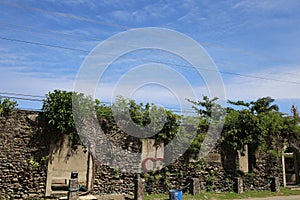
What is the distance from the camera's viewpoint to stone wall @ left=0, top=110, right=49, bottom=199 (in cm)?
1038

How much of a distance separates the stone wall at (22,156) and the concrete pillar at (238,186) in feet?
26.8

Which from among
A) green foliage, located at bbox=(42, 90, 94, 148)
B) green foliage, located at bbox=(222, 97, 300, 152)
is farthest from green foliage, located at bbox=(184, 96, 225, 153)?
green foliage, located at bbox=(42, 90, 94, 148)

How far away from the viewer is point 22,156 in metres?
10.6

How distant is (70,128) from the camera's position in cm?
1120

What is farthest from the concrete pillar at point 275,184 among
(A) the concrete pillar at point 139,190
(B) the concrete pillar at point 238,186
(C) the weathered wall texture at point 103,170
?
(A) the concrete pillar at point 139,190

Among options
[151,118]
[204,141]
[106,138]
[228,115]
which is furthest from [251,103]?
[106,138]

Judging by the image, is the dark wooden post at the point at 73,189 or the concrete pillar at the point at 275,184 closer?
A: the dark wooden post at the point at 73,189

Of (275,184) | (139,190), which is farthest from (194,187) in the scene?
(275,184)

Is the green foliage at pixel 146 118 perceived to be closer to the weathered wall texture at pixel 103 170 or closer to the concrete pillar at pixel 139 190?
the weathered wall texture at pixel 103 170

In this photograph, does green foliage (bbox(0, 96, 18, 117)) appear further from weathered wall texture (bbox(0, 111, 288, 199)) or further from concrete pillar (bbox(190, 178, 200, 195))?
concrete pillar (bbox(190, 178, 200, 195))

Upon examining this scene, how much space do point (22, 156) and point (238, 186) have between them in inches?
357

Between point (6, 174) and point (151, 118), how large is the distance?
18.9 feet

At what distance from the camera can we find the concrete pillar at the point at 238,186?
13297mm

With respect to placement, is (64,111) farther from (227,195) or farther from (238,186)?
(238,186)
